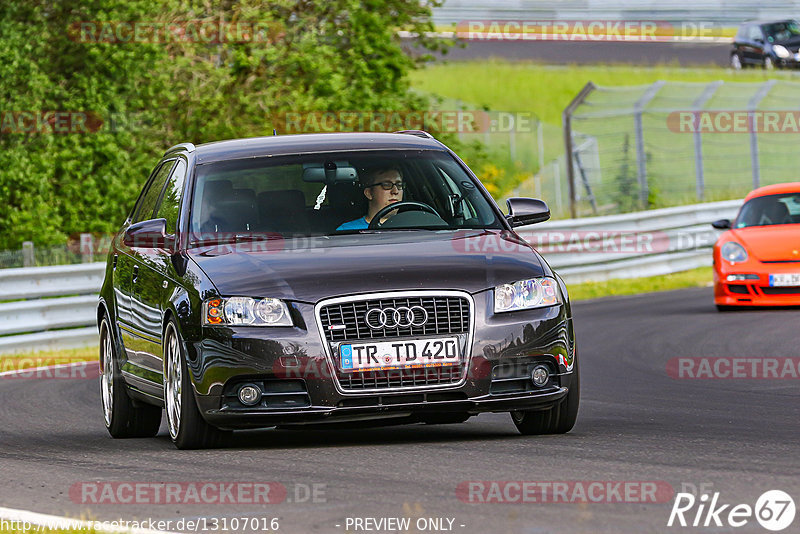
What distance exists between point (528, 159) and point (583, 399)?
1246 inches

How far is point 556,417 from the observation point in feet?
29.0

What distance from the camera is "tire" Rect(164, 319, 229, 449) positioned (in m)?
8.55

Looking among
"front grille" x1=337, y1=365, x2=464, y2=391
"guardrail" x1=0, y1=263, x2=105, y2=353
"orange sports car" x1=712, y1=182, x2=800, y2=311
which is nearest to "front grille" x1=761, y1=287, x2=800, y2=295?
"orange sports car" x1=712, y1=182, x2=800, y2=311

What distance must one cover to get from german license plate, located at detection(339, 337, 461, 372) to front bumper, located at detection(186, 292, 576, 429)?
10 cm

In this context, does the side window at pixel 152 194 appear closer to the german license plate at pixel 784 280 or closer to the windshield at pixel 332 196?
the windshield at pixel 332 196

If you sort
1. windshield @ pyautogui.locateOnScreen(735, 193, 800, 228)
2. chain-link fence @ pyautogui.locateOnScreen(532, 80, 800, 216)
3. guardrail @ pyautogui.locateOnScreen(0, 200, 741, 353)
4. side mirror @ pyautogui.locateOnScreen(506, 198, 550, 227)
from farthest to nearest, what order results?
chain-link fence @ pyautogui.locateOnScreen(532, 80, 800, 216), windshield @ pyautogui.locateOnScreen(735, 193, 800, 228), guardrail @ pyautogui.locateOnScreen(0, 200, 741, 353), side mirror @ pyautogui.locateOnScreen(506, 198, 550, 227)

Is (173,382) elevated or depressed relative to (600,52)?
elevated

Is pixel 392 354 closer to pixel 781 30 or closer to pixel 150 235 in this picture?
pixel 150 235

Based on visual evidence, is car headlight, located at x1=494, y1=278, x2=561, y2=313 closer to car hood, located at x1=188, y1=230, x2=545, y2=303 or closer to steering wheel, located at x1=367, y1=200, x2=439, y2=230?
car hood, located at x1=188, y1=230, x2=545, y2=303

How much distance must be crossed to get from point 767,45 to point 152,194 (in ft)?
117

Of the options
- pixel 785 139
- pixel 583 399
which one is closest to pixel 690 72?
pixel 785 139

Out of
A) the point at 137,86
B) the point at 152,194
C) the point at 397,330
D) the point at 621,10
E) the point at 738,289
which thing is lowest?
the point at 621,10

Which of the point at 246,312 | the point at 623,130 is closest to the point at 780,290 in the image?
the point at 246,312

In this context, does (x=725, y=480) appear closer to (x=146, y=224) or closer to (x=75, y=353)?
(x=146, y=224)
